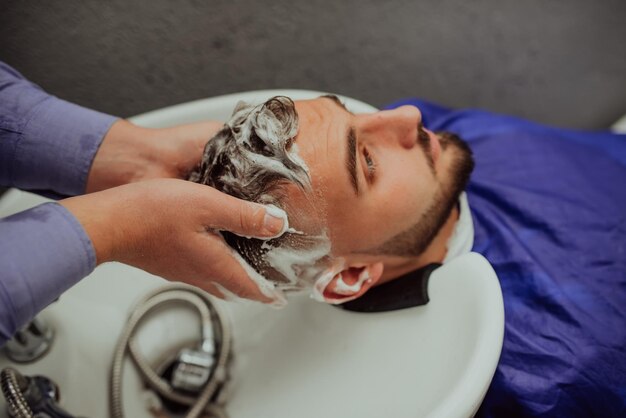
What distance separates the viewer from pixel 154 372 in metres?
0.96

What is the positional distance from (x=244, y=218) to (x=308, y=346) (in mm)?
399

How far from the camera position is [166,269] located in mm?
723

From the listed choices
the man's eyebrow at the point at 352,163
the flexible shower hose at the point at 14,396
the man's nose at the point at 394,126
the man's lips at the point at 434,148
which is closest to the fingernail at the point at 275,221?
the man's eyebrow at the point at 352,163

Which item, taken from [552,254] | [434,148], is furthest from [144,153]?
[552,254]

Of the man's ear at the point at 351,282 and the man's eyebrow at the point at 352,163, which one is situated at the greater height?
the man's eyebrow at the point at 352,163

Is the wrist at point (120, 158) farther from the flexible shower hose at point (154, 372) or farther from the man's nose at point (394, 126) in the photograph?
the man's nose at point (394, 126)

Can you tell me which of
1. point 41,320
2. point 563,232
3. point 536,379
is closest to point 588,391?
point 536,379

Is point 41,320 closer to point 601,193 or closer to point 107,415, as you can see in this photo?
point 107,415

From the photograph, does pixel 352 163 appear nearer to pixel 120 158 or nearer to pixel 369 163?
pixel 369 163

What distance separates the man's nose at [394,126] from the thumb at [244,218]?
244 millimetres

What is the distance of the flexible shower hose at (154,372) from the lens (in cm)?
91

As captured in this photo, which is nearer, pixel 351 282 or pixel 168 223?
pixel 168 223

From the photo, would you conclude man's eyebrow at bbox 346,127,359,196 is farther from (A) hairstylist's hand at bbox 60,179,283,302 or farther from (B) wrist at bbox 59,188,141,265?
(B) wrist at bbox 59,188,141,265

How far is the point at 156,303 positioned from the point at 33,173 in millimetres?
326
